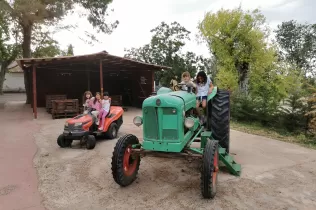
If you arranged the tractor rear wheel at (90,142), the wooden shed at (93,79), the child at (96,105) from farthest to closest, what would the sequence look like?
the wooden shed at (93,79) < the child at (96,105) < the tractor rear wheel at (90,142)

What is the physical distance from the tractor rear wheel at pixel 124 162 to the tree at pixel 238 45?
54.1ft

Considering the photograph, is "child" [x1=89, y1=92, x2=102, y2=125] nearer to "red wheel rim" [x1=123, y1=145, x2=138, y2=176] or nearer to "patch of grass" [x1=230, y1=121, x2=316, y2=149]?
"red wheel rim" [x1=123, y1=145, x2=138, y2=176]

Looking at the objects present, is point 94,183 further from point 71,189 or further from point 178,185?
point 178,185

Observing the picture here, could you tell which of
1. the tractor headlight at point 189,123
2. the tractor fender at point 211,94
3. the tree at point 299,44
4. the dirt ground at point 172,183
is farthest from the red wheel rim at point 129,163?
the tree at point 299,44

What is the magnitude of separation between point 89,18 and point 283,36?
128 ft

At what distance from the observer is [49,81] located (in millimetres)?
16141

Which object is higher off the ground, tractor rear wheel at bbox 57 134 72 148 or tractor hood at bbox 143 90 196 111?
tractor hood at bbox 143 90 196 111

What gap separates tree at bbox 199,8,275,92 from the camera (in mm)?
19672

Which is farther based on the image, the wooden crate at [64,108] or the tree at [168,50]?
the tree at [168,50]

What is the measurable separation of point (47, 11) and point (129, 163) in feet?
47.6

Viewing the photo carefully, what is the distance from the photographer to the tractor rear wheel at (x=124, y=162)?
12.6 feet

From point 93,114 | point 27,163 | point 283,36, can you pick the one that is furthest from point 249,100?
point 283,36

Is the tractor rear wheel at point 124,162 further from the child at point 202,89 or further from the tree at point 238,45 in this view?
the tree at point 238,45

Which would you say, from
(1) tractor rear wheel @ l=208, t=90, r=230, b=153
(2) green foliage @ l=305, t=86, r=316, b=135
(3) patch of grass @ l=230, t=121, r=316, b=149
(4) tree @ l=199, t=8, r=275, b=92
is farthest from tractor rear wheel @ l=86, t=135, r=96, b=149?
(4) tree @ l=199, t=8, r=275, b=92
